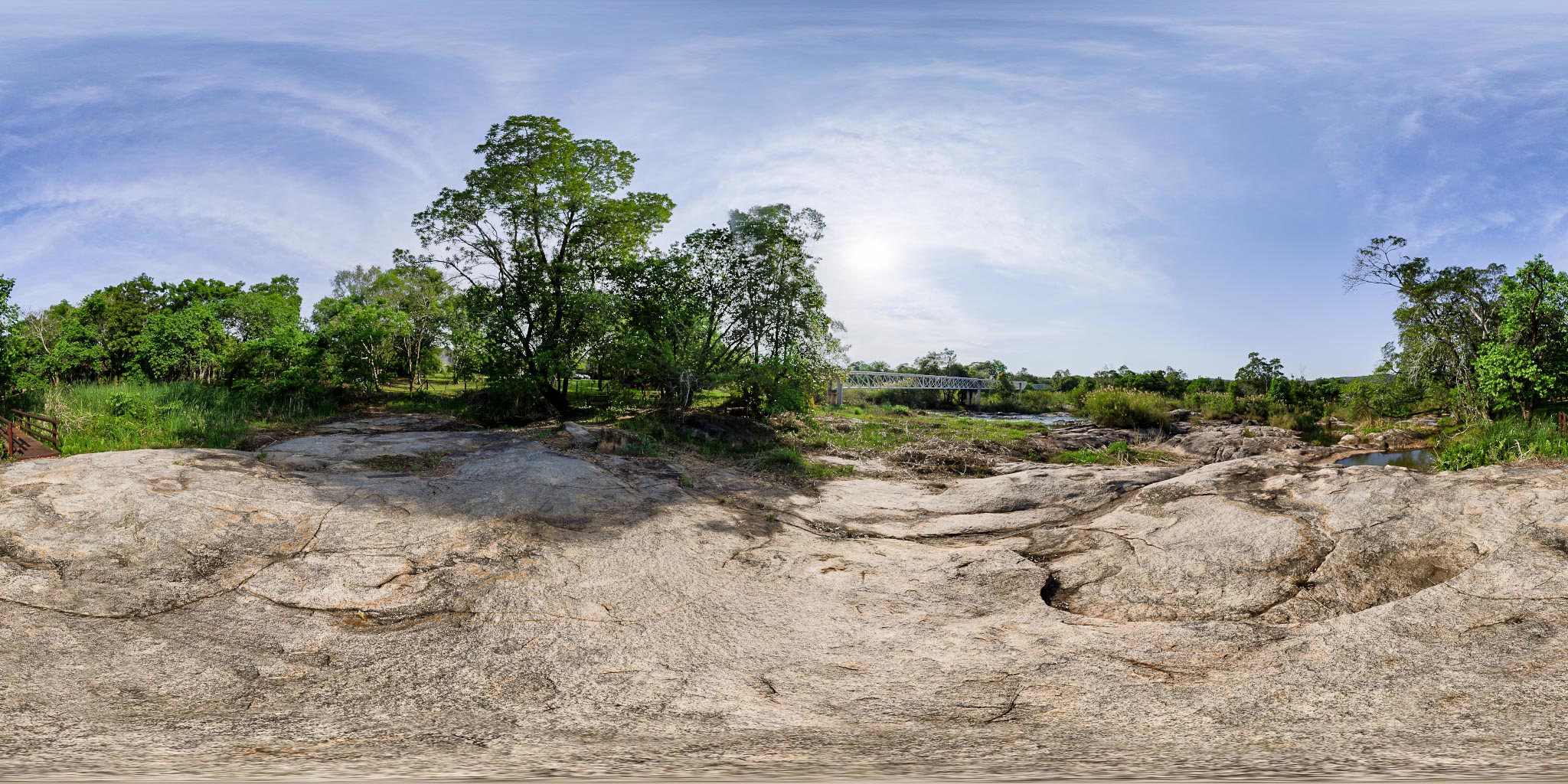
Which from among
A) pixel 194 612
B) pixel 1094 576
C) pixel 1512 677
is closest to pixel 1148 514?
pixel 1094 576

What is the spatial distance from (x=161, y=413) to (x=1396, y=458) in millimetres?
29883

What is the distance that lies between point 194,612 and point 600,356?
42.3 ft

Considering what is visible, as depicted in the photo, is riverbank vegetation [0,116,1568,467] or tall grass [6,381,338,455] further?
riverbank vegetation [0,116,1568,467]

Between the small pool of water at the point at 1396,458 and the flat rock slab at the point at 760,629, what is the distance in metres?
12.7

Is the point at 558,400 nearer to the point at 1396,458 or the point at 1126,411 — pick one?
the point at 1126,411

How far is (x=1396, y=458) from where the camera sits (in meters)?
18.2

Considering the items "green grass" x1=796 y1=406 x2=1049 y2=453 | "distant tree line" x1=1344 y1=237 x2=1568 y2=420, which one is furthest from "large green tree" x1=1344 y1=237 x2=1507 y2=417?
"green grass" x1=796 y1=406 x2=1049 y2=453

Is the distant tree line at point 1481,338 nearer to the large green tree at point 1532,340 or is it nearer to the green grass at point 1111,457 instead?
the large green tree at point 1532,340

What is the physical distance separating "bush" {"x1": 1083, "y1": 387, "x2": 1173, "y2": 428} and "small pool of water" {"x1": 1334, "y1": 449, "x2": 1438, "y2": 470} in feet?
19.8

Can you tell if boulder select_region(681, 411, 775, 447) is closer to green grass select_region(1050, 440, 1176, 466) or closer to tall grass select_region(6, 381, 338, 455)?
green grass select_region(1050, 440, 1176, 466)

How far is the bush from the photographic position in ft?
80.4

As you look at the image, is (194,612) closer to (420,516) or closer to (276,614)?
(276,614)

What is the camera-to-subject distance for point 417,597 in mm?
5801

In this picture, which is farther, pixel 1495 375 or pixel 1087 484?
pixel 1495 375
